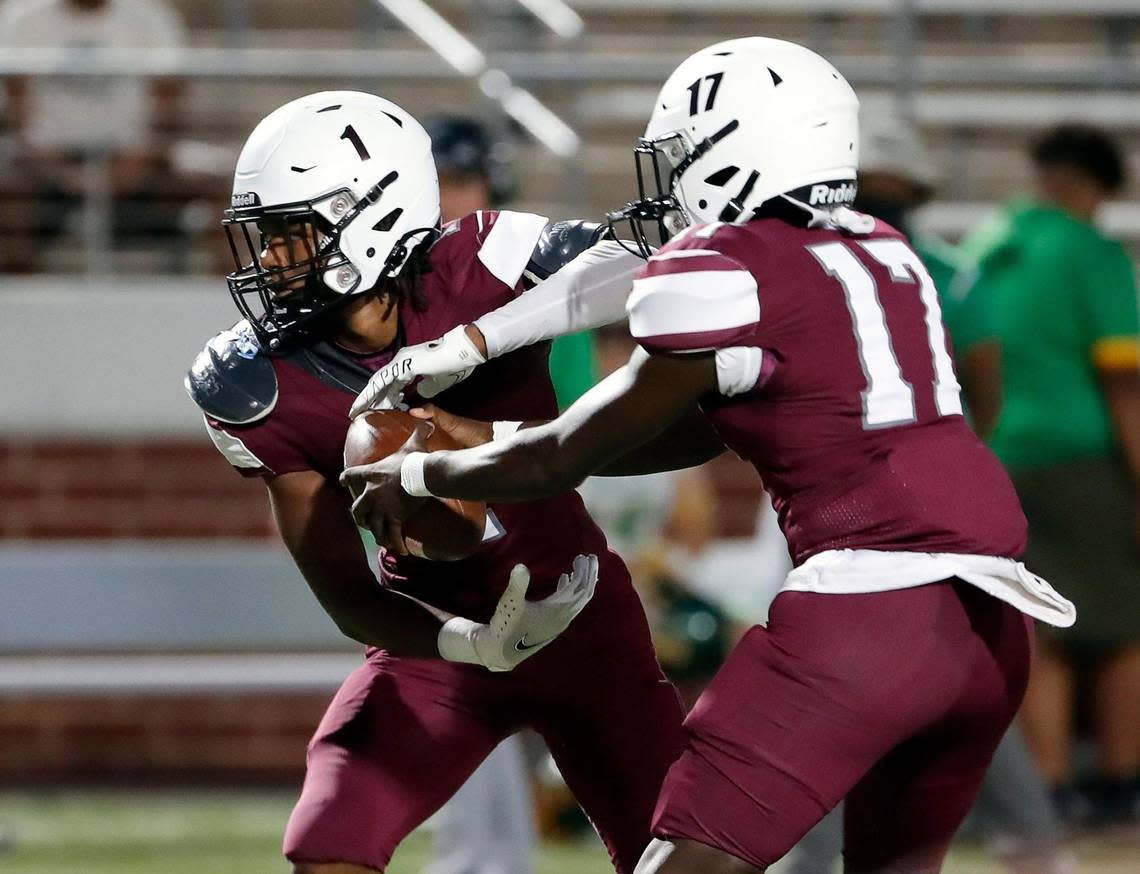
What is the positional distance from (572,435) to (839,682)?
18.0 inches

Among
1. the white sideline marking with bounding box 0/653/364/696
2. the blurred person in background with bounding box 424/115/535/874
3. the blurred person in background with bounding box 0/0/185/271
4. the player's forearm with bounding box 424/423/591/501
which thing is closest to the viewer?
the player's forearm with bounding box 424/423/591/501

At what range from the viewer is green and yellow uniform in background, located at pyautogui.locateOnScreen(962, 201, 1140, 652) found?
4965 mm

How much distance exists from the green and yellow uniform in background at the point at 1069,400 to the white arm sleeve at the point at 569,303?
2369 mm

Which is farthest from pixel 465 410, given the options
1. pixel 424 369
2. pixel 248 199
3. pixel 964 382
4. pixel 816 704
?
pixel 964 382

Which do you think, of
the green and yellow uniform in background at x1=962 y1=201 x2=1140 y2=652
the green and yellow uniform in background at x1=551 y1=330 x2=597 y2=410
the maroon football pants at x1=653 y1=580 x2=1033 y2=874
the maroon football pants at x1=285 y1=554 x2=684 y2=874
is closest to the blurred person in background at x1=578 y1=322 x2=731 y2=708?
the green and yellow uniform in background at x1=962 y1=201 x2=1140 y2=652

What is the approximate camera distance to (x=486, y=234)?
2871 mm

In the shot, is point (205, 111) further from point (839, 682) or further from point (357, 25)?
point (839, 682)

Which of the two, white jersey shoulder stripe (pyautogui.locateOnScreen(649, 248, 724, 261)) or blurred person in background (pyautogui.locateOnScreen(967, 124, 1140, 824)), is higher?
white jersey shoulder stripe (pyautogui.locateOnScreen(649, 248, 724, 261))

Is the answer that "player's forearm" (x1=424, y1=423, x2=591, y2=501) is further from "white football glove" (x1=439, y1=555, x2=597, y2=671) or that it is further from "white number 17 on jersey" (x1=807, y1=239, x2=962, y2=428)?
"white number 17 on jersey" (x1=807, y1=239, x2=962, y2=428)

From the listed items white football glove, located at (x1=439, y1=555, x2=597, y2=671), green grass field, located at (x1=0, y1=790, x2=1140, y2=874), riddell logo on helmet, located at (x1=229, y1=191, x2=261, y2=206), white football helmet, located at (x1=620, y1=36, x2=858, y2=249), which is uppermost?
white football helmet, located at (x1=620, y1=36, x2=858, y2=249)

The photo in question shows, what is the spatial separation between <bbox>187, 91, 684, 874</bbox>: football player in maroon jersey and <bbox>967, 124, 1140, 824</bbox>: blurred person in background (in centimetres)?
237

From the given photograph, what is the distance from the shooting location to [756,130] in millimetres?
2463

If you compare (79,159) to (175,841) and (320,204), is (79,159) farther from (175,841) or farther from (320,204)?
(320,204)

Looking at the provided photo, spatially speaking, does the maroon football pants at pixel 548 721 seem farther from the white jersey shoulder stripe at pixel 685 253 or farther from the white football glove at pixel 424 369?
the white jersey shoulder stripe at pixel 685 253
